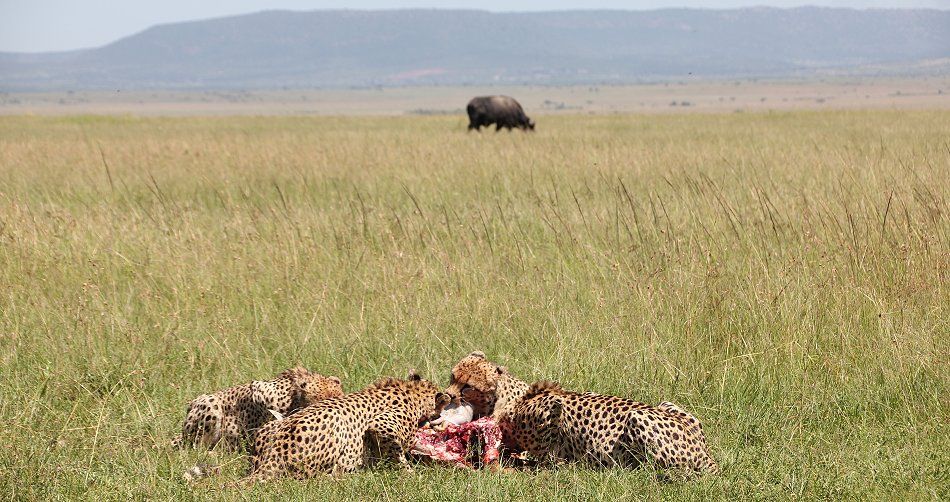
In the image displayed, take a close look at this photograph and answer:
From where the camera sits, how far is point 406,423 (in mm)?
5227

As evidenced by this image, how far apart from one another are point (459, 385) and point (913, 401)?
8.48 feet

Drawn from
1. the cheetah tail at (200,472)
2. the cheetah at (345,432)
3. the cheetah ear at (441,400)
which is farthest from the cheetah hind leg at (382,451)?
the cheetah tail at (200,472)

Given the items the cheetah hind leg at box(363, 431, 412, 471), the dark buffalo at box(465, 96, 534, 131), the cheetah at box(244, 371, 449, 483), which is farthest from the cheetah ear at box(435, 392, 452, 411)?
the dark buffalo at box(465, 96, 534, 131)

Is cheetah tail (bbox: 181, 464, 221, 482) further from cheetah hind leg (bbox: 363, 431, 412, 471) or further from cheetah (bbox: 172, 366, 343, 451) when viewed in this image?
cheetah hind leg (bbox: 363, 431, 412, 471)

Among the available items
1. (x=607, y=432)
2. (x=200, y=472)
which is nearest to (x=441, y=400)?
(x=607, y=432)

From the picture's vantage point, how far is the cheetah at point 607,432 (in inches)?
192

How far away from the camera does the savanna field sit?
5.04 m

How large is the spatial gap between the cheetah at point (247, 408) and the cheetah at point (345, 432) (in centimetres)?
30

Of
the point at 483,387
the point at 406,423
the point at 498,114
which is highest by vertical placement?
the point at 483,387

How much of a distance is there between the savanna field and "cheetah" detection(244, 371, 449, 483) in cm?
11

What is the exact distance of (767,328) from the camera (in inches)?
271

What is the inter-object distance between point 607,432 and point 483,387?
2.08 ft

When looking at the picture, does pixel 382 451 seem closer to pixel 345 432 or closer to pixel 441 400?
pixel 345 432

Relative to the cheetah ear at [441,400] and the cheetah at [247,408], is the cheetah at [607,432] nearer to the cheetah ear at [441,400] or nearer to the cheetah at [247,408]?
the cheetah ear at [441,400]
